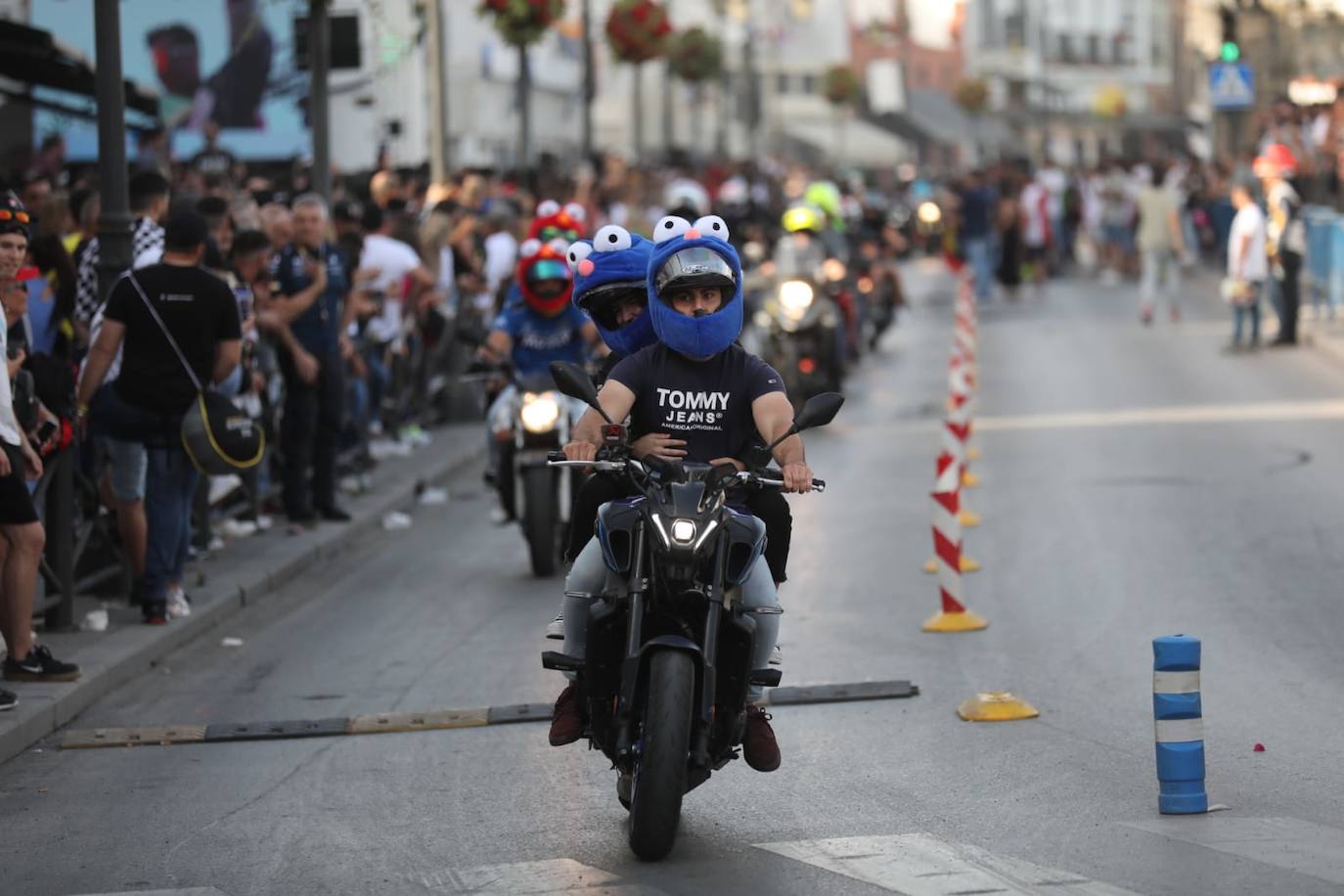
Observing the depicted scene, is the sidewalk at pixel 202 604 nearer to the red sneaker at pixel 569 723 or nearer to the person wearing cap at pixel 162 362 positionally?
the person wearing cap at pixel 162 362

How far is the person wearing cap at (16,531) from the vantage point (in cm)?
954

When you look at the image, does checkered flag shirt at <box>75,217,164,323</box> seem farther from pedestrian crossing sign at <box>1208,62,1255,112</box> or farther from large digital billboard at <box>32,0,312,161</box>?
pedestrian crossing sign at <box>1208,62,1255,112</box>

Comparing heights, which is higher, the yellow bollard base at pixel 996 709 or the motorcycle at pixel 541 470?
the motorcycle at pixel 541 470

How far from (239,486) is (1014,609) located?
5.27 m

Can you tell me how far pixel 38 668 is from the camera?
33.0 feet

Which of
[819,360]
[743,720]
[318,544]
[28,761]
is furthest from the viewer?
[819,360]

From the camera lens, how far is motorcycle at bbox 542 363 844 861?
688 cm

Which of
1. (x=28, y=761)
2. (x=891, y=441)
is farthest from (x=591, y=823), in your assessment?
(x=891, y=441)

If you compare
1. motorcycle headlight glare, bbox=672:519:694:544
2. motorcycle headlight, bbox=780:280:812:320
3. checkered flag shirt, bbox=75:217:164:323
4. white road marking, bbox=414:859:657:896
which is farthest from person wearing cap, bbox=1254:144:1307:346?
white road marking, bbox=414:859:657:896

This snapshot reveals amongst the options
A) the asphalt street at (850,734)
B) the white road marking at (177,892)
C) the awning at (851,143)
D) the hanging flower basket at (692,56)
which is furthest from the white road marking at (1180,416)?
the awning at (851,143)

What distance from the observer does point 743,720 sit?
7270mm

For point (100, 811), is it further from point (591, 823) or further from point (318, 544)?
point (318, 544)

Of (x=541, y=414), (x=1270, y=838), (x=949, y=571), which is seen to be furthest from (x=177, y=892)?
(x=541, y=414)

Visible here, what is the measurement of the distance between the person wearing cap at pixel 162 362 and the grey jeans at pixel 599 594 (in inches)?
171
